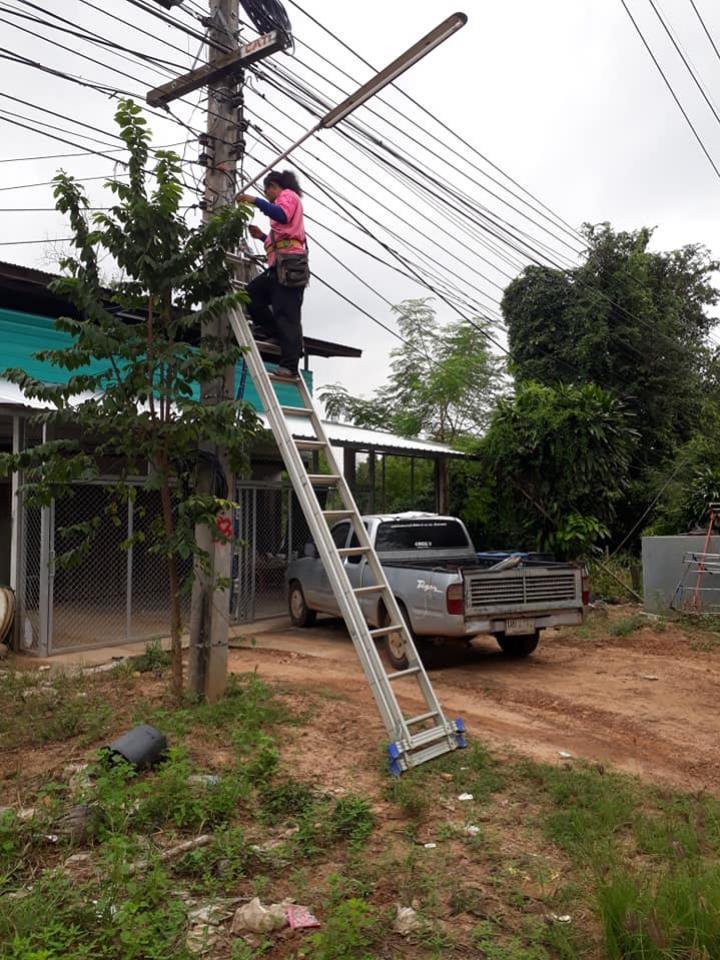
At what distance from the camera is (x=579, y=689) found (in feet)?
29.4

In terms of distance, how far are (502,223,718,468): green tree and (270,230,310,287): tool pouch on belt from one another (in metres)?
16.5

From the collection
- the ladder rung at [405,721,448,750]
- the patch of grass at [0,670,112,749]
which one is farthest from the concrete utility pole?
the ladder rung at [405,721,448,750]

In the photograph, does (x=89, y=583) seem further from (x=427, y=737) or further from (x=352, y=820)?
(x=352, y=820)

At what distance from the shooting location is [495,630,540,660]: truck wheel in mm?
10750

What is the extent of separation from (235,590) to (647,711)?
7.62m

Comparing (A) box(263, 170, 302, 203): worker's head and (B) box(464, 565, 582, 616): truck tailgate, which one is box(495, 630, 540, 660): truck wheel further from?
(A) box(263, 170, 302, 203): worker's head

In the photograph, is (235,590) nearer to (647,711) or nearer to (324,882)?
(647,711)

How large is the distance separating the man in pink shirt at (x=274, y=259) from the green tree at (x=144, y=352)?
1.88ft

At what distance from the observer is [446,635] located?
9656 mm

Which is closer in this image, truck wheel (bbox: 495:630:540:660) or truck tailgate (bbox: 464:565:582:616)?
truck tailgate (bbox: 464:565:582:616)

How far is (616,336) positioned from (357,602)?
18.7 meters

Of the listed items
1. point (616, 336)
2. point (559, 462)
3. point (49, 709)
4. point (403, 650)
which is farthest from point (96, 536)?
point (616, 336)

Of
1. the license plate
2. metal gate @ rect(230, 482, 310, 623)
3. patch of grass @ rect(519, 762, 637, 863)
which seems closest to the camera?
patch of grass @ rect(519, 762, 637, 863)

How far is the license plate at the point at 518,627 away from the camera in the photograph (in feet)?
31.8
